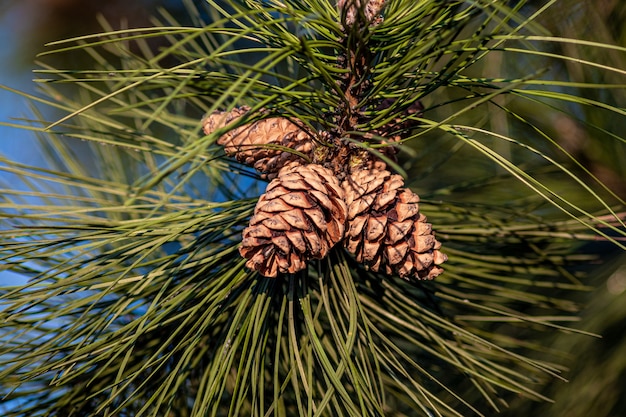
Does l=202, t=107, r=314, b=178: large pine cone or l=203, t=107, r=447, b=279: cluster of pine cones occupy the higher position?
l=202, t=107, r=314, b=178: large pine cone

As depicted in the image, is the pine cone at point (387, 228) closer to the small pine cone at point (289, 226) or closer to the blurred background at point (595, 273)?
the small pine cone at point (289, 226)

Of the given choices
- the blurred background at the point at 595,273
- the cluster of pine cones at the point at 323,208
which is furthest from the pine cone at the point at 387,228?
the blurred background at the point at 595,273

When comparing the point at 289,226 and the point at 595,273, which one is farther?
the point at 595,273

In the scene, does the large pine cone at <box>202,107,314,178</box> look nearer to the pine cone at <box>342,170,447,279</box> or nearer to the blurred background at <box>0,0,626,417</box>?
the pine cone at <box>342,170,447,279</box>

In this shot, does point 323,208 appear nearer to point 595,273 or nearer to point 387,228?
point 387,228

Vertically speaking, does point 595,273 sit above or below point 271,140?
below

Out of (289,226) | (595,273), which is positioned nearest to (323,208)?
(289,226)

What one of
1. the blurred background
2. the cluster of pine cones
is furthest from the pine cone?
the blurred background
